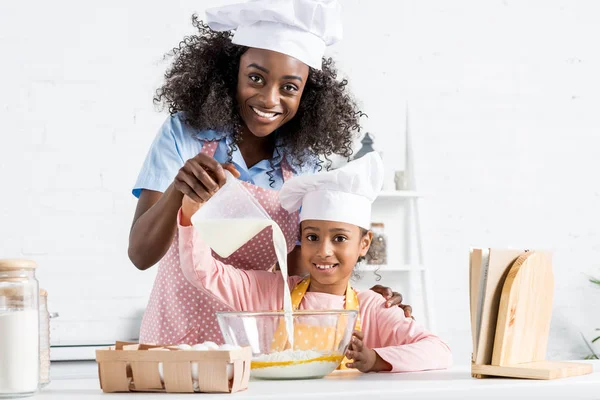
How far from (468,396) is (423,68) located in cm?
286

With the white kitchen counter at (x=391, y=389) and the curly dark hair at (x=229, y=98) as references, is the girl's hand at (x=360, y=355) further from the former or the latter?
the curly dark hair at (x=229, y=98)

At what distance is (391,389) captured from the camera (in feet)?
3.14

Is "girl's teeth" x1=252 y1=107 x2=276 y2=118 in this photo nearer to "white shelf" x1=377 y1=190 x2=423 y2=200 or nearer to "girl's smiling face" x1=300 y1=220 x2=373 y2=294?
"girl's smiling face" x1=300 y1=220 x2=373 y2=294

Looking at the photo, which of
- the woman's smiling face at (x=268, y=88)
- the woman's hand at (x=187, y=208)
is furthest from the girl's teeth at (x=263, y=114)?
the woman's hand at (x=187, y=208)

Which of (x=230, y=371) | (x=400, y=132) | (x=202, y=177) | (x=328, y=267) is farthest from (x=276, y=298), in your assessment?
(x=400, y=132)

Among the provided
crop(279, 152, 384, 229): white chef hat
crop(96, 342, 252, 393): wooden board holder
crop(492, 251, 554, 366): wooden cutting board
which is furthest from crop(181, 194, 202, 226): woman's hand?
crop(492, 251, 554, 366): wooden cutting board

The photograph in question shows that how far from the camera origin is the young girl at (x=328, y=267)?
59.9 inches

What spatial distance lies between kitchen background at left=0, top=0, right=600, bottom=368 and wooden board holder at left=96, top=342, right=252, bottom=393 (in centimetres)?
232

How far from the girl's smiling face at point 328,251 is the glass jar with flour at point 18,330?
29.6 inches

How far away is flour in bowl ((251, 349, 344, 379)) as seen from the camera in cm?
110

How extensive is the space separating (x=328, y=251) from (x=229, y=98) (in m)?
0.43

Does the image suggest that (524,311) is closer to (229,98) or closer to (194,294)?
(194,294)

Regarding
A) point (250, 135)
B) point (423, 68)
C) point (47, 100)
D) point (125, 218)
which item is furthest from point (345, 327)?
point (423, 68)

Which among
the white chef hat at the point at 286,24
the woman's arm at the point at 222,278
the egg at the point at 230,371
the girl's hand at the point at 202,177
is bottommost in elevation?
the egg at the point at 230,371
